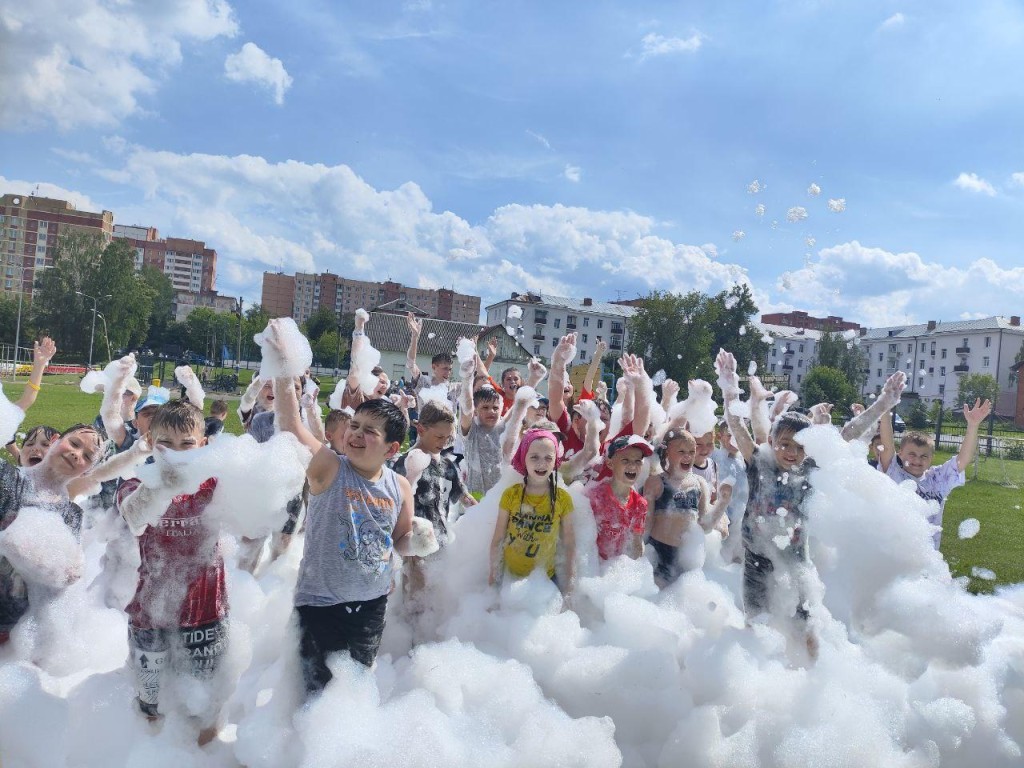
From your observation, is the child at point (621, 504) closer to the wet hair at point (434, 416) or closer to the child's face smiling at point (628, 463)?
the child's face smiling at point (628, 463)

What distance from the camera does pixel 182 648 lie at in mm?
2605

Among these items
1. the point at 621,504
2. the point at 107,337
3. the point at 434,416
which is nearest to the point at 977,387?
the point at 621,504

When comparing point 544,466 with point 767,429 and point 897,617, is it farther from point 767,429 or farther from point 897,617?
point 897,617

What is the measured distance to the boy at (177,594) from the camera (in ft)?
8.46

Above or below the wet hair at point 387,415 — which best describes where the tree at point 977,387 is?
above

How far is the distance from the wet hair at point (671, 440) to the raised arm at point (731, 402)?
0.93 feet

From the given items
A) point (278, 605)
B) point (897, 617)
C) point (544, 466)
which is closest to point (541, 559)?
point (544, 466)

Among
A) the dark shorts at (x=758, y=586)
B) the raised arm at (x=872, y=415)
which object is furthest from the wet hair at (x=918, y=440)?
the dark shorts at (x=758, y=586)

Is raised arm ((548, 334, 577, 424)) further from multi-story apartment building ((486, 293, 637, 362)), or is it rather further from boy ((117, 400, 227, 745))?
multi-story apartment building ((486, 293, 637, 362))

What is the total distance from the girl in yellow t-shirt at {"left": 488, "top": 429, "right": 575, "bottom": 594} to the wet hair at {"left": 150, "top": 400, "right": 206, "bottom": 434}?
1528 mm

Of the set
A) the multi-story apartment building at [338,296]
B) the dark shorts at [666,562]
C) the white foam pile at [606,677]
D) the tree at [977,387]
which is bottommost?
the white foam pile at [606,677]

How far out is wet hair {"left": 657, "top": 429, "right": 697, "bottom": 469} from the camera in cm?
419

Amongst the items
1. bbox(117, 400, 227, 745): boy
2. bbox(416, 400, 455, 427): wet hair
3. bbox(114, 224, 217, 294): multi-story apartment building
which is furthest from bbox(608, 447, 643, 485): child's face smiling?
bbox(114, 224, 217, 294): multi-story apartment building

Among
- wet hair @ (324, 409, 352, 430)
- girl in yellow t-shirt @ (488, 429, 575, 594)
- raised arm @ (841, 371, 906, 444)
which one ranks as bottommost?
girl in yellow t-shirt @ (488, 429, 575, 594)
